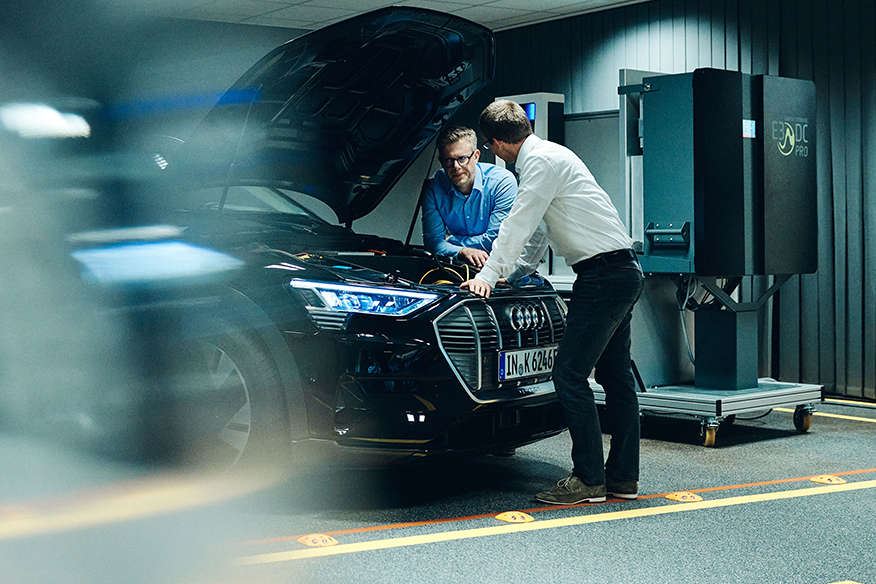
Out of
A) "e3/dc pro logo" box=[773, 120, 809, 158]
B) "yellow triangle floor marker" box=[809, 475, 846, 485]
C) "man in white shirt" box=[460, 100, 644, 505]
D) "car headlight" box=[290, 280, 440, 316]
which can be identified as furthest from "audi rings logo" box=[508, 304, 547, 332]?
"e3/dc pro logo" box=[773, 120, 809, 158]

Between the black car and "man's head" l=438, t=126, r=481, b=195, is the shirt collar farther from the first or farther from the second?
"man's head" l=438, t=126, r=481, b=195

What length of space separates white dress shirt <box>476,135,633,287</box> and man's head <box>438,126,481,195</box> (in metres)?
0.69

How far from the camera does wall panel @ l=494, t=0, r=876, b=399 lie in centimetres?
665

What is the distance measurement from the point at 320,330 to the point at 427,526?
77cm

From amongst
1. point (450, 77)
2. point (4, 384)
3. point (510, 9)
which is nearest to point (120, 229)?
point (4, 384)

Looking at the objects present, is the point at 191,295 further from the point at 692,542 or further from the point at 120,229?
the point at 692,542

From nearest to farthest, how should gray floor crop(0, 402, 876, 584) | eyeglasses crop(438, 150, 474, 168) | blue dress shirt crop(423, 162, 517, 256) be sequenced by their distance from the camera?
gray floor crop(0, 402, 876, 584) → eyeglasses crop(438, 150, 474, 168) → blue dress shirt crop(423, 162, 517, 256)

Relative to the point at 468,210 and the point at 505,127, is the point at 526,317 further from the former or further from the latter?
the point at 468,210

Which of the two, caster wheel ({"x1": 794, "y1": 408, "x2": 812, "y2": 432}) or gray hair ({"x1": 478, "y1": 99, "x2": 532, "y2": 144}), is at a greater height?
gray hair ({"x1": 478, "y1": 99, "x2": 532, "y2": 144})

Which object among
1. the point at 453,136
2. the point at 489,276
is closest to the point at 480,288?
the point at 489,276

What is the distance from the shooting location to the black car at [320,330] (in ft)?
11.3

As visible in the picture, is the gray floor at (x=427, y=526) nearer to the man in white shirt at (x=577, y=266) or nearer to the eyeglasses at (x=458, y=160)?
the man in white shirt at (x=577, y=266)

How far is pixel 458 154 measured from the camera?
14.6 ft

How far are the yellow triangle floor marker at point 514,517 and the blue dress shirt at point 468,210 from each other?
4.54ft
